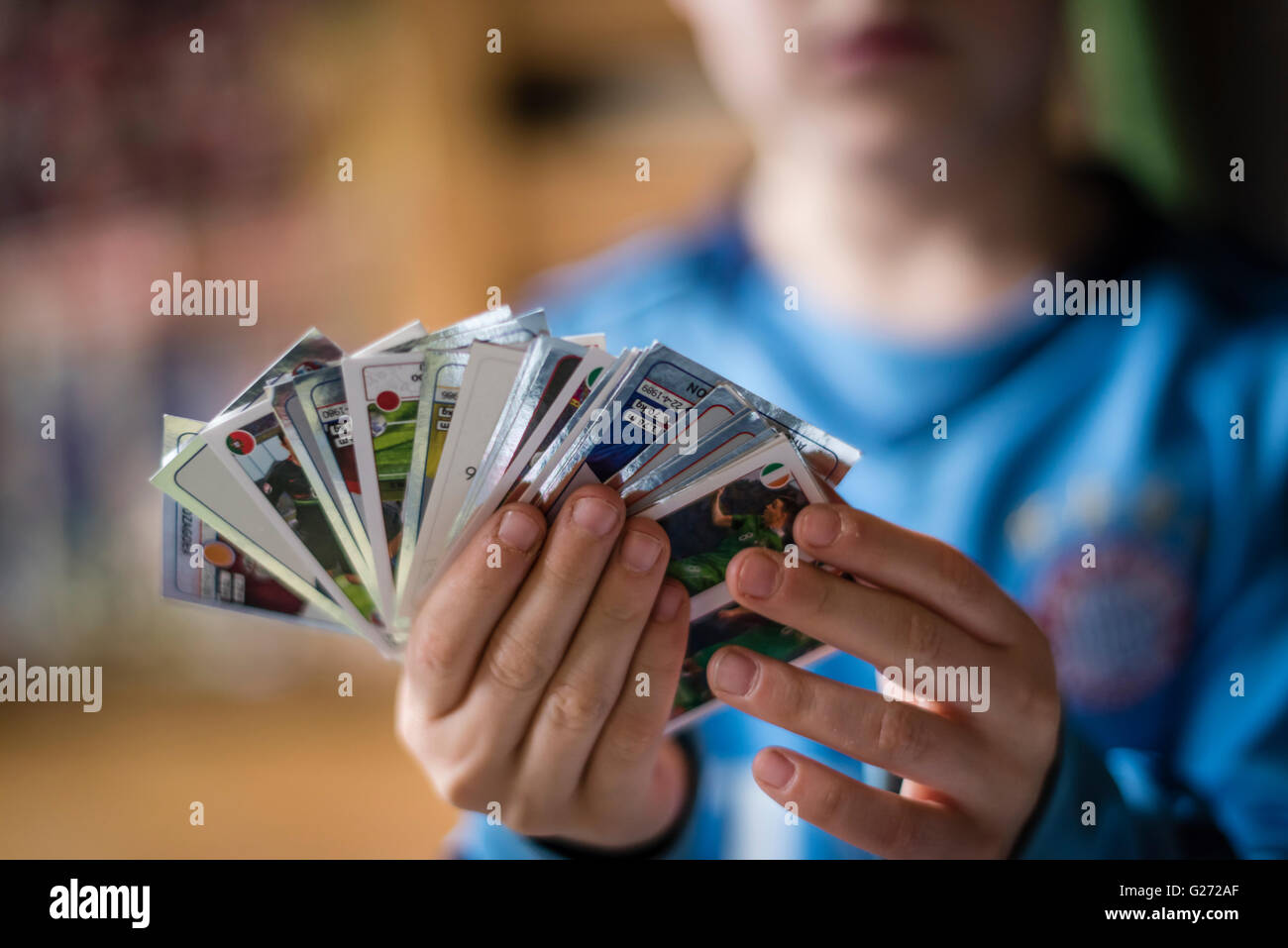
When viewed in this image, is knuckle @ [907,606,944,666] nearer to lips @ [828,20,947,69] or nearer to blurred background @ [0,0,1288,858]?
lips @ [828,20,947,69]

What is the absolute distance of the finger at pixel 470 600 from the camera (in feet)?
2.83

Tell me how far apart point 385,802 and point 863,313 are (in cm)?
223

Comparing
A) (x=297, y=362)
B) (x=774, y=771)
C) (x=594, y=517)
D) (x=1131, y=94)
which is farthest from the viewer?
(x=1131, y=94)

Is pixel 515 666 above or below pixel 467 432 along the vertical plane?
below

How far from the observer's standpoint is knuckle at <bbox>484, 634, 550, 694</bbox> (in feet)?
2.94

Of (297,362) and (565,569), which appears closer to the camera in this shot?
(565,569)

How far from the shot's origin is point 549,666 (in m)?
0.91

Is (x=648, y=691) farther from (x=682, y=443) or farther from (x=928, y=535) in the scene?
(x=928, y=535)

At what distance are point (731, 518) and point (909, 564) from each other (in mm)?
171

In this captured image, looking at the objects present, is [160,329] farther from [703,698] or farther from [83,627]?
[703,698]

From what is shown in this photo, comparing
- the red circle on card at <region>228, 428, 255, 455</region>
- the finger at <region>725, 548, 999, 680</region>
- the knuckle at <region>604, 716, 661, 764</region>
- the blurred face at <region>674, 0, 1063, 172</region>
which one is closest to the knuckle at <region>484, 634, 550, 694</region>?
the knuckle at <region>604, 716, 661, 764</region>

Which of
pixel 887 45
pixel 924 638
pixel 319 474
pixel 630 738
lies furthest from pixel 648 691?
pixel 887 45
